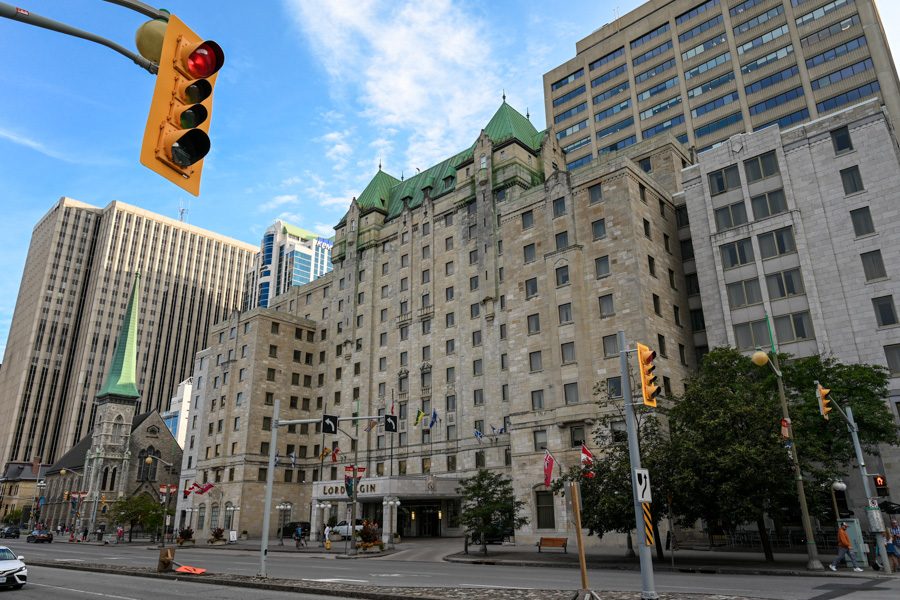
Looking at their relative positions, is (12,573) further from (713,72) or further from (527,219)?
(713,72)

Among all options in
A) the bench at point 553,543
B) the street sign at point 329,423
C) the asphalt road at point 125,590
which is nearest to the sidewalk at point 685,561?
the bench at point 553,543

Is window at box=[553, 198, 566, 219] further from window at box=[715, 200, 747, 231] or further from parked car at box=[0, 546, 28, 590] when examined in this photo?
parked car at box=[0, 546, 28, 590]

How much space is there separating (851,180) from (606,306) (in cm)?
2075

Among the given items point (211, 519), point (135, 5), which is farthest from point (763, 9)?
point (211, 519)

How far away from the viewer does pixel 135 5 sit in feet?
19.0

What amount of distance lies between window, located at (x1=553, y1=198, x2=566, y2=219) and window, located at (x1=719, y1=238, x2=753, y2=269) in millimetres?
13646

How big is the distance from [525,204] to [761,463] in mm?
33947

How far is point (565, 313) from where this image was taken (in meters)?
51.1

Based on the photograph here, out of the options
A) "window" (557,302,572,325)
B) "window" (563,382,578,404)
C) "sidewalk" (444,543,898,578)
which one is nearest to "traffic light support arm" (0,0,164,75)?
"sidewalk" (444,543,898,578)

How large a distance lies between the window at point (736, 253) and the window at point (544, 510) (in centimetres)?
2430

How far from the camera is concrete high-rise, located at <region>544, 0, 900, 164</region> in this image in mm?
69812

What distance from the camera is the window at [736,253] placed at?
5066 cm

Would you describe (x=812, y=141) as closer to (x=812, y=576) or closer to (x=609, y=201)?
(x=609, y=201)

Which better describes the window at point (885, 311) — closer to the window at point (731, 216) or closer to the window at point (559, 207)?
the window at point (731, 216)
